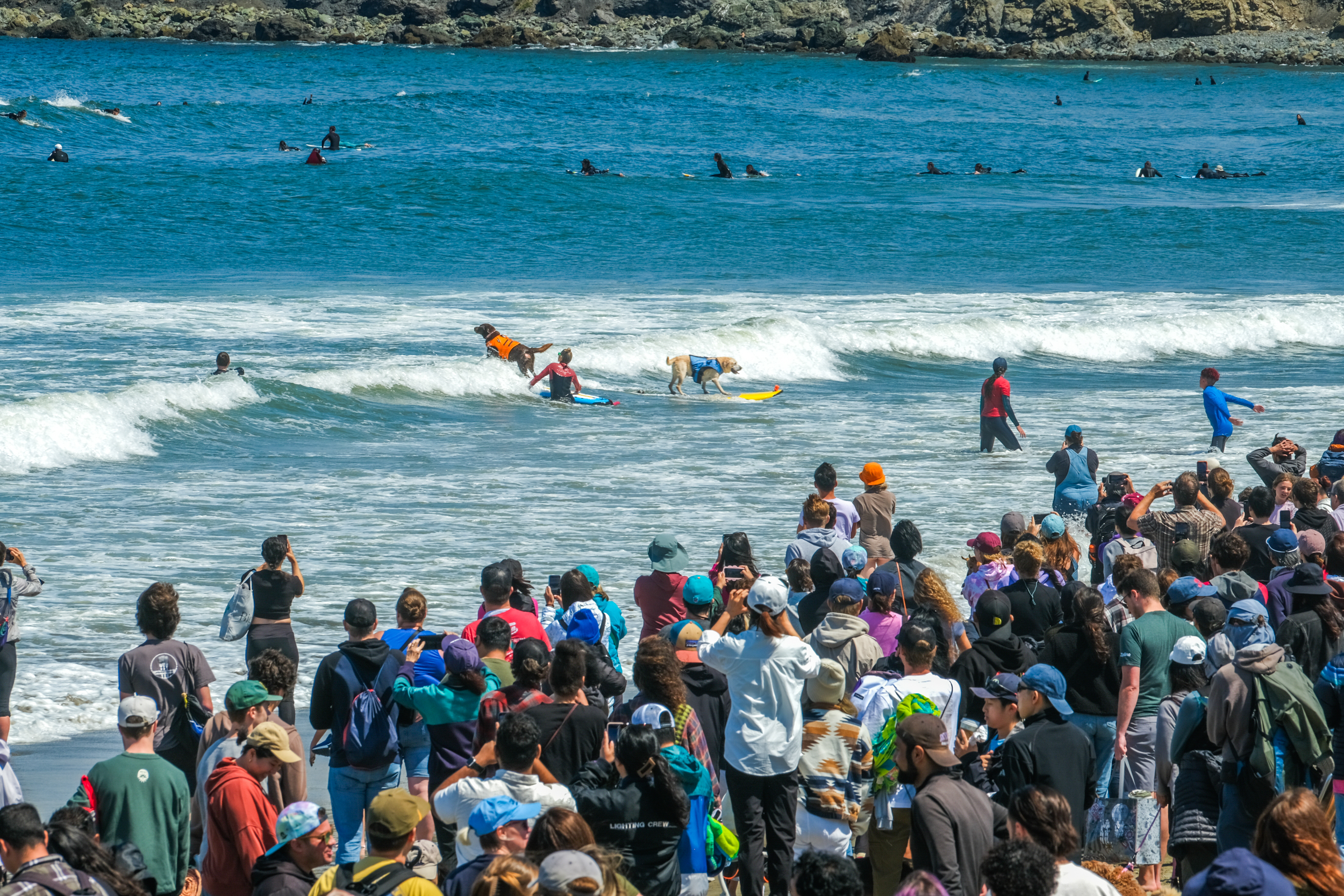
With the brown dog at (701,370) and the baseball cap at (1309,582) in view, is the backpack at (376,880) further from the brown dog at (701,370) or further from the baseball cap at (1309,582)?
the brown dog at (701,370)

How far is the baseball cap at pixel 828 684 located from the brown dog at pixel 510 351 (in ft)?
51.5

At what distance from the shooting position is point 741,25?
398ft

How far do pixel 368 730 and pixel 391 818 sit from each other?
1998 mm

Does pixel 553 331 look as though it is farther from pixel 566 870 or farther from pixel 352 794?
pixel 566 870

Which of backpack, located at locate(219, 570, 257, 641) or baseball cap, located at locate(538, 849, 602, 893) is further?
backpack, located at locate(219, 570, 257, 641)

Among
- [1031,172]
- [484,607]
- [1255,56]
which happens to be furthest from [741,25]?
[484,607]

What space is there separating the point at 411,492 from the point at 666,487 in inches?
105

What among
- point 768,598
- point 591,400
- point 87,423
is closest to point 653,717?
point 768,598

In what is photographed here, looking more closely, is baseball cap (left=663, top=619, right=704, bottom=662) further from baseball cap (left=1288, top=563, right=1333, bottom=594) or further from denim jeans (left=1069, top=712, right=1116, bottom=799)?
baseball cap (left=1288, top=563, right=1333, bottom=594)

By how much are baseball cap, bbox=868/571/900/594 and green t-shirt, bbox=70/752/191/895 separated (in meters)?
→ 3.34

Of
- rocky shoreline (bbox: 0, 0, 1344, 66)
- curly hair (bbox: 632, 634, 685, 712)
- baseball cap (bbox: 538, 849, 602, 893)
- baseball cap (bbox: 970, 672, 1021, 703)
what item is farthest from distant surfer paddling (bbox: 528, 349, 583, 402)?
rocky shoreline (bbox: 0, 0, 1344, 66)

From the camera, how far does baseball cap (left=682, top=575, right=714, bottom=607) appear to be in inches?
273

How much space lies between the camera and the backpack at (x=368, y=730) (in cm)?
625

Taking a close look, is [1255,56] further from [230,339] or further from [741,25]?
[230,339]
